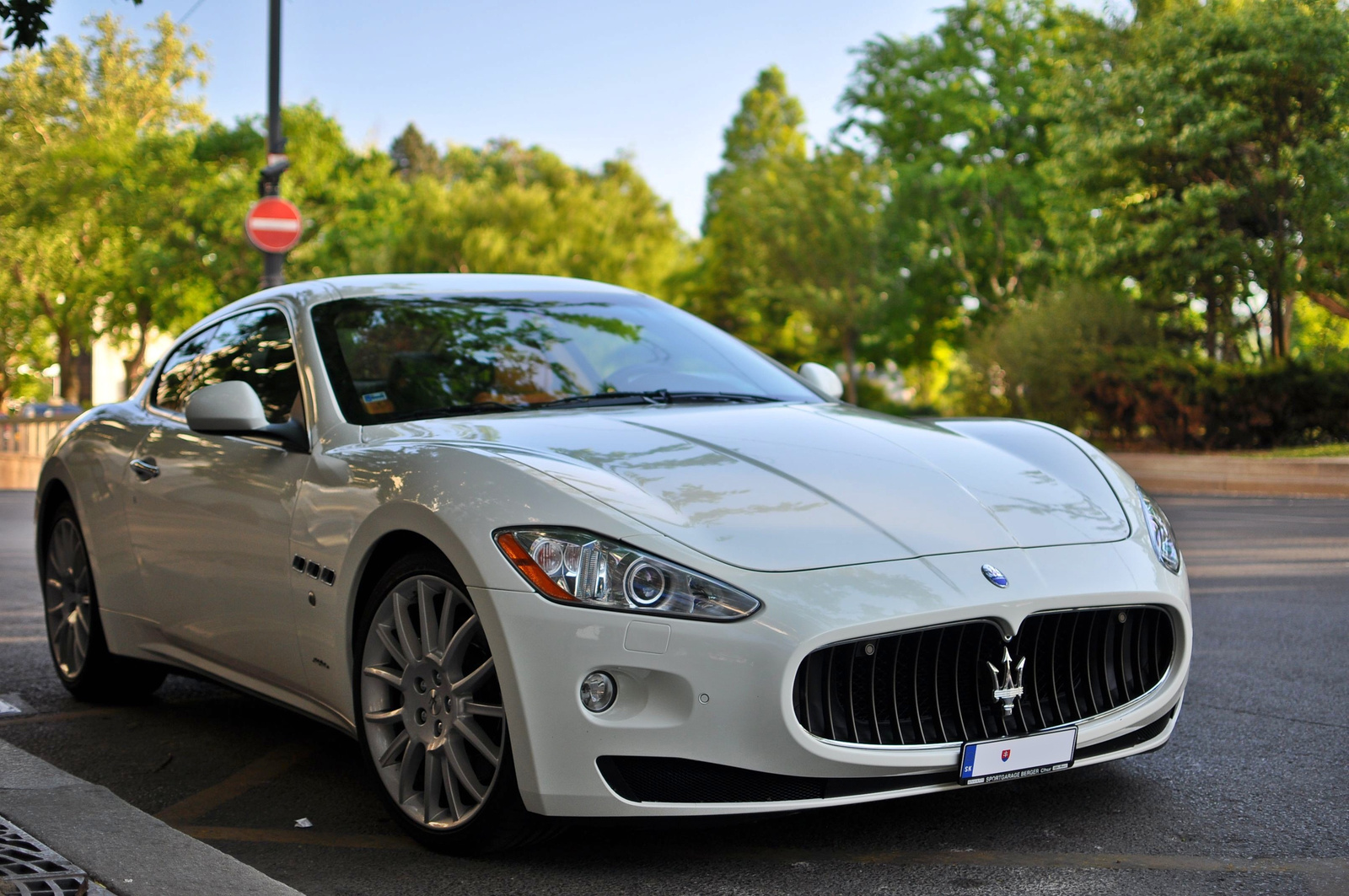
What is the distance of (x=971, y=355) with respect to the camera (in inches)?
983

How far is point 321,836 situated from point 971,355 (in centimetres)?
2236

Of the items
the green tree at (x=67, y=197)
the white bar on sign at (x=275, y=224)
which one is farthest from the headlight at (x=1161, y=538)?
the green tree at (x=67, y=197)

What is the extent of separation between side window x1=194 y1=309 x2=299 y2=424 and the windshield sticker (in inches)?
12.3

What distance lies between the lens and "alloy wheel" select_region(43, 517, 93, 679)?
5.30 m

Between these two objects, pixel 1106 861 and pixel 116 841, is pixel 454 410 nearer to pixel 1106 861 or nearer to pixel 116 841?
pixel 116 841

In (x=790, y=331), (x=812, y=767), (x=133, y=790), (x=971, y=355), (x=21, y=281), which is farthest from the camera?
(x=790, y=331)

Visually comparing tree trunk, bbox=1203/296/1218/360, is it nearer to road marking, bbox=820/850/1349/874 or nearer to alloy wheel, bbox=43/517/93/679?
alloy wheel, bbox=43/517/93/679

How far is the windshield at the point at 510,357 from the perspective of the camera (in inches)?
168

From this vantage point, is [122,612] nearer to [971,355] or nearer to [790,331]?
[971,355]

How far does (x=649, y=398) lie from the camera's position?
4.38m

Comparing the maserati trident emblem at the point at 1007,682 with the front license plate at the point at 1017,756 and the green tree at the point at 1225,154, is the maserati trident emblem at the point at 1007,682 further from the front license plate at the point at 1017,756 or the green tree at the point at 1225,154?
the green tree at the point at 1225,154

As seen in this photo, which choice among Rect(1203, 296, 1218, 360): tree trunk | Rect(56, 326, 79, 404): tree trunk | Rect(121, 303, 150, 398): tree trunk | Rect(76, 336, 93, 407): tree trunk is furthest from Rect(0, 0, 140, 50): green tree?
Rect(76, 336, 93, 407): tree trunk

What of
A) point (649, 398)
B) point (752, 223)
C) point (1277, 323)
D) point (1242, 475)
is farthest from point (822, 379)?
point (752, 223)

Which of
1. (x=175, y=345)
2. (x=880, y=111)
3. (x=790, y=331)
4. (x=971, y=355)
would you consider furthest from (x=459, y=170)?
(x=175, y=345)
